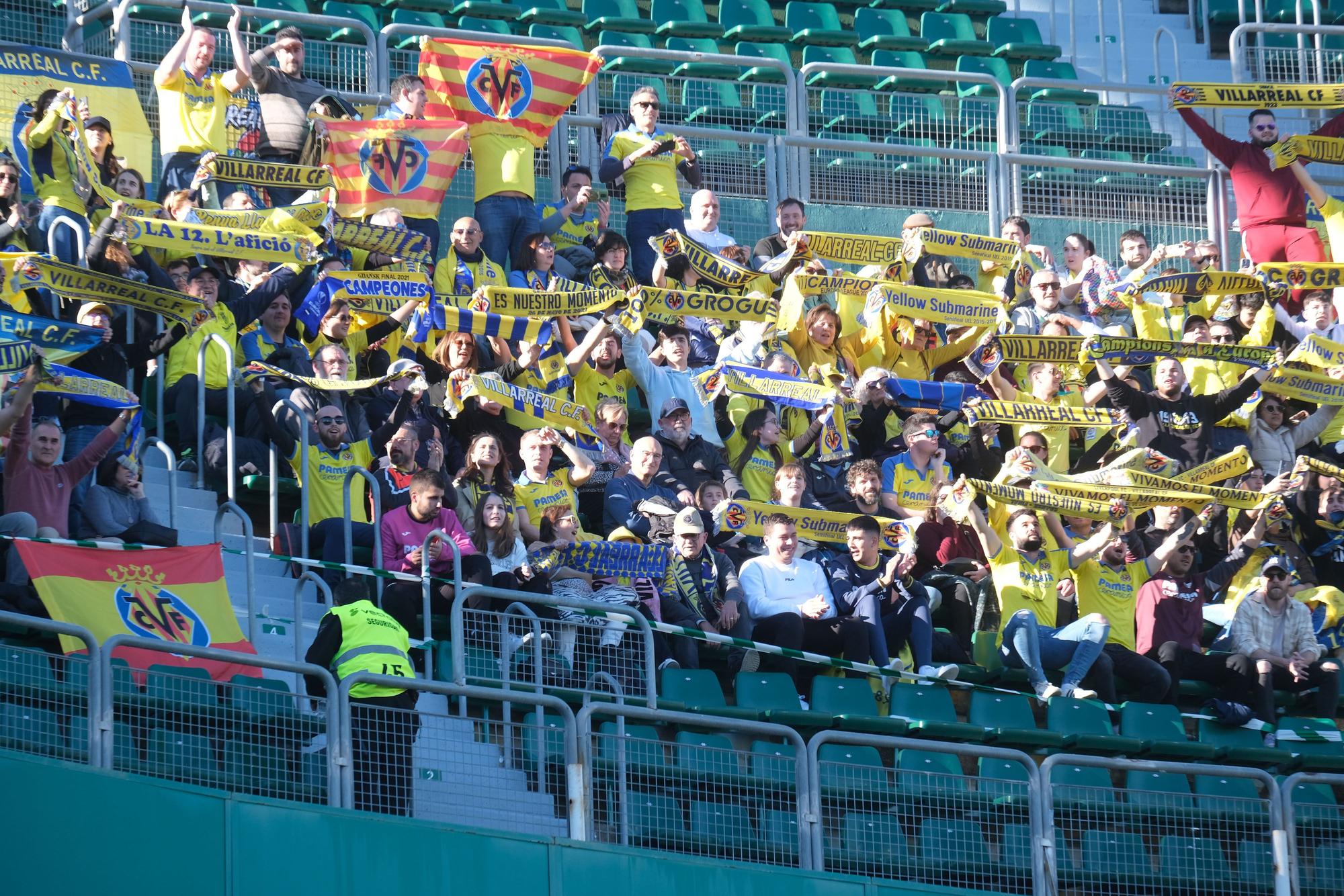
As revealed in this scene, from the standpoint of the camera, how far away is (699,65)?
19.9 metres

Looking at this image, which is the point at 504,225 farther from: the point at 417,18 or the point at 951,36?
the point at 951,36

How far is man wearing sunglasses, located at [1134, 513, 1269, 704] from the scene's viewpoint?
14.1 m

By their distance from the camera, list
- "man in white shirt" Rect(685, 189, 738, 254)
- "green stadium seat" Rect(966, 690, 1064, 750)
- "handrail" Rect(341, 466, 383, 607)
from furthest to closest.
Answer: "man in white shirt" Rect(685, 189, 738, 254), "green stadium seat" Rect(966, 690, 1064, 750), "handrail" Rect(341, 466, 383, 607)

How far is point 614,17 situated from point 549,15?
2.21 feet

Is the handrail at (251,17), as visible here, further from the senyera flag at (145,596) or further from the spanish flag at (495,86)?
the senyera flag at (145,596)

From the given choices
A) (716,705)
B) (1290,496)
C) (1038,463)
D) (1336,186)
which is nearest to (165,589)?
(716,705)

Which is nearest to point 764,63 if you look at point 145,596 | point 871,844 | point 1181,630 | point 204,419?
point 1181,630

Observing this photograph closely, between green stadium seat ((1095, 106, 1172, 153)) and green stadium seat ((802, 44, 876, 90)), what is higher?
green stadium seat ((802, 44, 876, 90))

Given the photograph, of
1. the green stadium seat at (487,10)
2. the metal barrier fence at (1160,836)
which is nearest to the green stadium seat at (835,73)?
the green stadium seat at (487,10)

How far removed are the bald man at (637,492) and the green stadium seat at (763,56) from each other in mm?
6427

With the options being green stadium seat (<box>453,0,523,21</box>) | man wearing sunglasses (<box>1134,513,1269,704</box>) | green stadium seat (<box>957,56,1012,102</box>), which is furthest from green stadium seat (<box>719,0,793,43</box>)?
man wearing sunglasses (<box>1134,513,1269,704</box>)

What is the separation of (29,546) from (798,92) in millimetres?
9885

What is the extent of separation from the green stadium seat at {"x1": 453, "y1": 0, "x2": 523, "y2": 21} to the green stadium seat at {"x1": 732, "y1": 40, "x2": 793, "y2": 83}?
6.39ft

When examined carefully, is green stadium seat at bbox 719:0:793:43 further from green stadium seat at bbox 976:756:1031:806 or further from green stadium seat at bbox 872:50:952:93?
green stadium seat at bbox 976:756:1031:806
